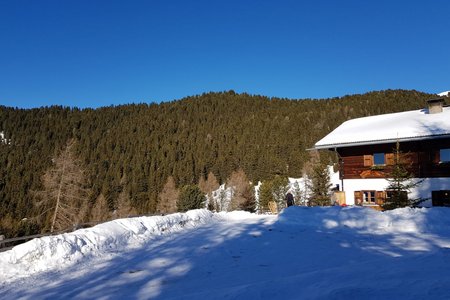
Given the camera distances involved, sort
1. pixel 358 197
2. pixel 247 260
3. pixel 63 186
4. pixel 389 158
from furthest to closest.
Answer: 1. pixel 63 186
2. pixel 358 197
3. pixel 389 158
4. pixel 247 260

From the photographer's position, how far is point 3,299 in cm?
761

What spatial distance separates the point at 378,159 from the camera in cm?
2616

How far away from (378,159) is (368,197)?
2877 millimetres

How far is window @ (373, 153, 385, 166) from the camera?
26.0m

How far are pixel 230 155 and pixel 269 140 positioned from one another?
55.9 feet

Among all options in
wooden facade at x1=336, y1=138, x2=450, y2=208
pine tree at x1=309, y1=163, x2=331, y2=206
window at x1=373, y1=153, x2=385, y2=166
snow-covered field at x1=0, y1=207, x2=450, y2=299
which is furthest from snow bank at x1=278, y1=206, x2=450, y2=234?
pine tree at x1=309, y1=163, x2=331, y2=206

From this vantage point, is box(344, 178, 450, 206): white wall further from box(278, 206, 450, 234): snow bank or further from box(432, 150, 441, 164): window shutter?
box(278, 206, 450, 234): snow bank

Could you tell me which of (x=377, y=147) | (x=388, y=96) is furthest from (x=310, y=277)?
(x=388, y=96)

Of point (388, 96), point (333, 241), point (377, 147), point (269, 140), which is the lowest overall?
point (333, 241)

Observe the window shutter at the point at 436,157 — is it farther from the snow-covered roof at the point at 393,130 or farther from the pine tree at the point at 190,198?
the pine tree at the point at 190,198

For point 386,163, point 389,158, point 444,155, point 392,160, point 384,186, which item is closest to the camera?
point 444,155

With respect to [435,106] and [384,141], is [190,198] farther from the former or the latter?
[435,106]

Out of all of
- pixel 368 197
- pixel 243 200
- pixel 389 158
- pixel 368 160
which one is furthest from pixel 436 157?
Result: pixel 243 200

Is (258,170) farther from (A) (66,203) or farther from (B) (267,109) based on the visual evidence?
(A) (66,203)
